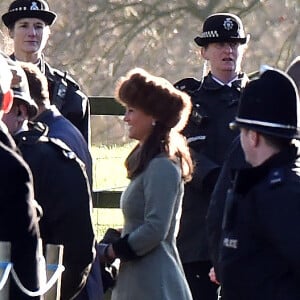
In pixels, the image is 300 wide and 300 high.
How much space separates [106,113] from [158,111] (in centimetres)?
280

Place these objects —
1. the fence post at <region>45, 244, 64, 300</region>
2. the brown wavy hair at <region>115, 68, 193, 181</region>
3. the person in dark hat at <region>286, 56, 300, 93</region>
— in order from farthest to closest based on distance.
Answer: the person in dark hat at <region>286, 56, 300, 93</region>, the brown wavy hair at <region>115, 68, 193, 181</region>, the fence post at <region>45, 244, 64, 300</region>

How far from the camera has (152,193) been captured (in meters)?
5.33

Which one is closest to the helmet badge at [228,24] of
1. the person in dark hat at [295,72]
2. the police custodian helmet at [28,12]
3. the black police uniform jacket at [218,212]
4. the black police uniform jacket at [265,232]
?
the person in dark hat at [295,72]

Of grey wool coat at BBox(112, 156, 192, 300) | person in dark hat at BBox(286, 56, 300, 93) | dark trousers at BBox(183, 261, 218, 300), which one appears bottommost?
dark trousers at BBox(183, 261, 218, 300)

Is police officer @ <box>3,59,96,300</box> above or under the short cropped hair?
under

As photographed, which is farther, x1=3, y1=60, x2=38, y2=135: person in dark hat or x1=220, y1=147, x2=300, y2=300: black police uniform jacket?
x1=3, y1=60, x2=38, y2=135: person in dark hat

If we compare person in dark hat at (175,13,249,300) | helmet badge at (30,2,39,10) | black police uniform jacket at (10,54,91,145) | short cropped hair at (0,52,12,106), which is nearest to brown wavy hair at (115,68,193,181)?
person in dark hat at (175,13,249,300)

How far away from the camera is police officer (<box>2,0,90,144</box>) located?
6609 millimetres

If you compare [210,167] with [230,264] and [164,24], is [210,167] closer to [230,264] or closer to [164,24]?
[230,264]

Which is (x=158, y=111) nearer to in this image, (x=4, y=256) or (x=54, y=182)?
(x=54, y=182)

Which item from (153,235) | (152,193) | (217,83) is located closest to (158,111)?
(152,193)

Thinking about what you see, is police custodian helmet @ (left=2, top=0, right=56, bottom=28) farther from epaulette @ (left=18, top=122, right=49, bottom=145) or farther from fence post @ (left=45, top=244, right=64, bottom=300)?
fence post @ (left=45, top=244, right=64, bottom=300)

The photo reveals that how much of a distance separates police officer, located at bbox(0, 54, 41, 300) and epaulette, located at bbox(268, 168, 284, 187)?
35.8 inches

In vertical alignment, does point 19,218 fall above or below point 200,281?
above
